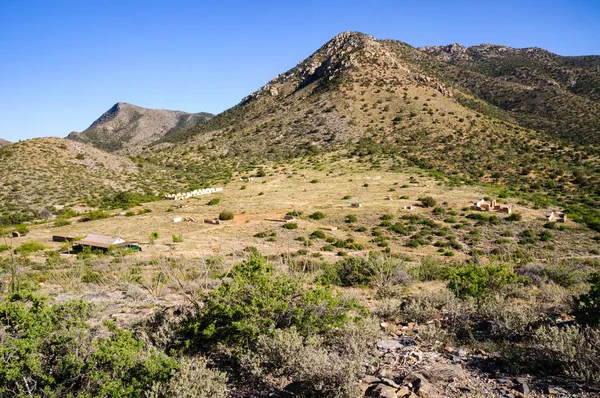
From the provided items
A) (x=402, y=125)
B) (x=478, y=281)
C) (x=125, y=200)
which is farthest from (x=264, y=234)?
(x=402, y=125)

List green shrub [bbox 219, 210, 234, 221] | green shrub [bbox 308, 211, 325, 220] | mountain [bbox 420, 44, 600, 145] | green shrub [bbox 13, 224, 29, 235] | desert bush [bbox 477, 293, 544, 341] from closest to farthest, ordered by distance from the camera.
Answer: desert bush [bbox 477, 293, 544, 341] → green shrub [bbox 13, 224, 29, 235] → green shrub [bbox 308, 211, 325, 220] → green shrub [bbox 219, 210, 234, 221] → mountain [bbox 420, 44, 600, 145]

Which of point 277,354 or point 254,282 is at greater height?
point 254,282

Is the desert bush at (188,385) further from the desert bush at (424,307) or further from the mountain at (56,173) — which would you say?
the mountain at (56,173)

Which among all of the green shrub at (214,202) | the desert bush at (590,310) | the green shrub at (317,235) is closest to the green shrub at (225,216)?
the green shrub at (214,202)

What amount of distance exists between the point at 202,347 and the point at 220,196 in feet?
110

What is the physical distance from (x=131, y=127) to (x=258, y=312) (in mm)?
153743

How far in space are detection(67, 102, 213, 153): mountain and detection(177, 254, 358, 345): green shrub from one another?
120773 mm

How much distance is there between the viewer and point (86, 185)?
42.2 metres

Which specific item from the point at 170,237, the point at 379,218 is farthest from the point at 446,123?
the point at 170,237

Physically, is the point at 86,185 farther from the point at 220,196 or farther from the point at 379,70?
the point at 379,70

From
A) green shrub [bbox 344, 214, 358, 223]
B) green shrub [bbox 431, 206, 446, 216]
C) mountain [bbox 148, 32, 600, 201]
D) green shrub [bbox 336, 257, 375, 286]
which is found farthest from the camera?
mountain [bbox 148, 32, 600, 201]

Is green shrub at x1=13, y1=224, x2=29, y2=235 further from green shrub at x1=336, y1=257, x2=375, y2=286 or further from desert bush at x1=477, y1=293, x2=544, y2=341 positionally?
desert bush at x1=477, y1=293, x2=544, y2=341

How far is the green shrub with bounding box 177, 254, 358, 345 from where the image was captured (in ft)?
18.7

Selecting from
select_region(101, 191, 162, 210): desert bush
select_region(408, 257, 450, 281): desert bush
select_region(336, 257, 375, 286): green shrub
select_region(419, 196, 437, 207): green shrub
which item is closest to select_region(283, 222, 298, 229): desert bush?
select_region(419, 196, 437, 207): green shrub
